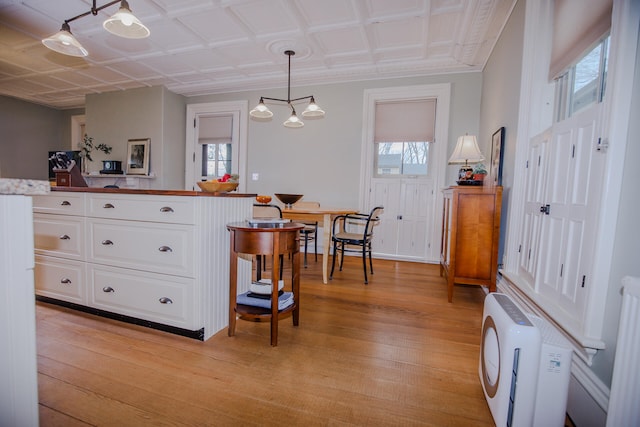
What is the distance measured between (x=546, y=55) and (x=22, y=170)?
356 inches

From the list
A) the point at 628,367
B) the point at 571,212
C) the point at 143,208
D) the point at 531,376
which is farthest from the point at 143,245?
the point at 571,212

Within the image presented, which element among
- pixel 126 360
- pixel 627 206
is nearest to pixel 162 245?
pixel 126 360

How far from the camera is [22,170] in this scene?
623 centimetres

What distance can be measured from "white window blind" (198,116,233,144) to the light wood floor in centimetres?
380

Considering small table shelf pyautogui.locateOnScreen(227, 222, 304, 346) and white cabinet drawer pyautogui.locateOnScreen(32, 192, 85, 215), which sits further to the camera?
white cabinet drawer pyautogui.locateOnScreen(32, 192, 85, 215)

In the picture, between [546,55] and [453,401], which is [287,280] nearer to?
[453,401]

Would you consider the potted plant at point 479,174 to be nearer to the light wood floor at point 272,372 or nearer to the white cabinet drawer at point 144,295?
the light wood floor at point 272,372

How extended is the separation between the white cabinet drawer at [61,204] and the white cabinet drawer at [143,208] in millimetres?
99

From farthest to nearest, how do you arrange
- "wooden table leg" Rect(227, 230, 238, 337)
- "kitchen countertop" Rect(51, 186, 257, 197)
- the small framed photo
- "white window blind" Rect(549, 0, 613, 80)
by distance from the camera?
the small framed photo
"wooden table leg" Rect(227, 230, 238, 337)
"kitchen countertop" Rect(51, 186, 257, 197)
"white window blind" Rect(549, 0, 613, 80)

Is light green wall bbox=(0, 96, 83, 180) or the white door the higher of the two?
light green wall bbox=(0, 96, 83, 180)

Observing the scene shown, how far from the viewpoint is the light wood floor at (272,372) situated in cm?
128

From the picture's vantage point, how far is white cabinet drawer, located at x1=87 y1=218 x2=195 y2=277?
→ 1.84m

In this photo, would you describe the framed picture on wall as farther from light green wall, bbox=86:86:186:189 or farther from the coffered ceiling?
light green wall, bbox=86:86:186:189

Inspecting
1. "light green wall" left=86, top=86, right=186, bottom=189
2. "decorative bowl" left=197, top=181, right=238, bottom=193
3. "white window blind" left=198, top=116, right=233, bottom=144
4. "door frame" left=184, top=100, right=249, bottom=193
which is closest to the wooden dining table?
"decorative bowl" left=197, top=181, right=238, bottom=193
